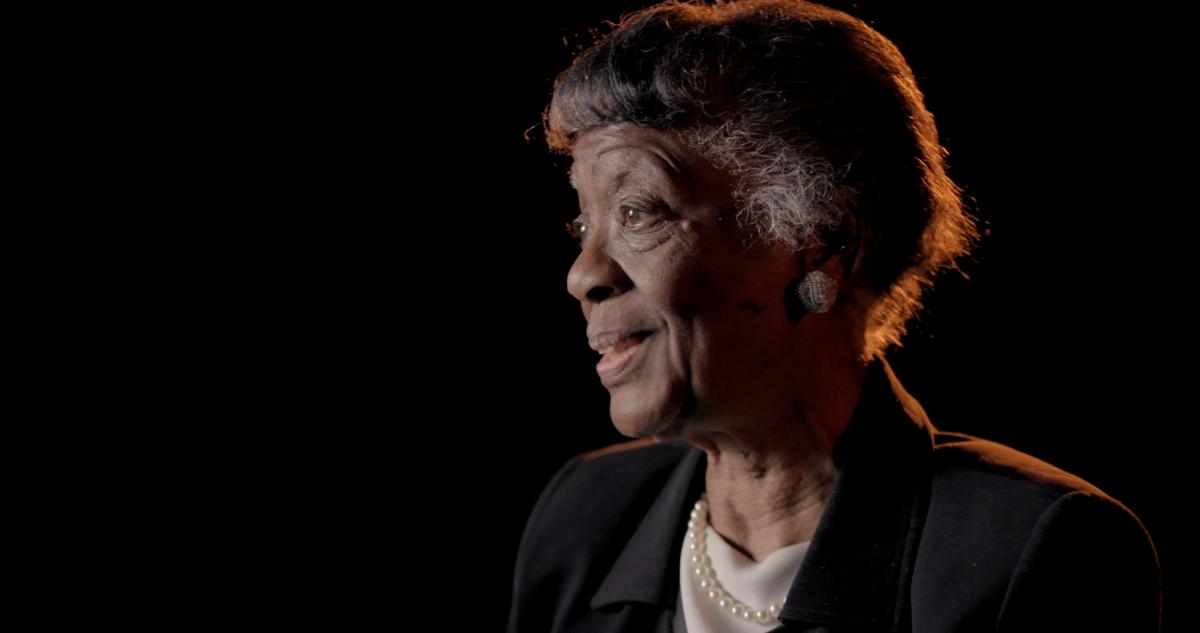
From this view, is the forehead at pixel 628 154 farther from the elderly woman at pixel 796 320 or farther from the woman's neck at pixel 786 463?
the woman's neck at pixel 786 463

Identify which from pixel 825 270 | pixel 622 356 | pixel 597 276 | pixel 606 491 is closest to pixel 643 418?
pixel 622 356

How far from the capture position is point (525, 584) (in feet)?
6.45

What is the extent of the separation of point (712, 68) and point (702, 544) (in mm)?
761

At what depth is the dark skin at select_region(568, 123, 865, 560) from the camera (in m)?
1.54

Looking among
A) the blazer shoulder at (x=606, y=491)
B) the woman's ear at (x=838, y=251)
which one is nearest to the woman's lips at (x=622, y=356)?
the woman's ear at (x=838, y=251)

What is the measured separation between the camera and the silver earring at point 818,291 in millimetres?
1564

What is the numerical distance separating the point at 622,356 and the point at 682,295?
14cm

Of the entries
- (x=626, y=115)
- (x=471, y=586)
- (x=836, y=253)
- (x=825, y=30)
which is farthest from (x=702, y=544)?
(x=471, y=586)

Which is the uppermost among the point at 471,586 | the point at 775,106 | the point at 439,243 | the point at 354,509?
the point at 775,106

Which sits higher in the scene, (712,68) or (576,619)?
(712,68)

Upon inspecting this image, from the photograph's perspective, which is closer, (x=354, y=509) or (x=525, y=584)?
(x=525, y=584)

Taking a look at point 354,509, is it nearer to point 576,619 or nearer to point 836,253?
point 576,619

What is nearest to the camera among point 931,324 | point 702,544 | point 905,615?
point 905,615

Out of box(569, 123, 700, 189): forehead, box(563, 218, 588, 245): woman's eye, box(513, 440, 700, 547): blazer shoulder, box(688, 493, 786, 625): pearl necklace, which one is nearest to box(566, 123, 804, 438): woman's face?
box(569, 123, 700, 189): forehead
